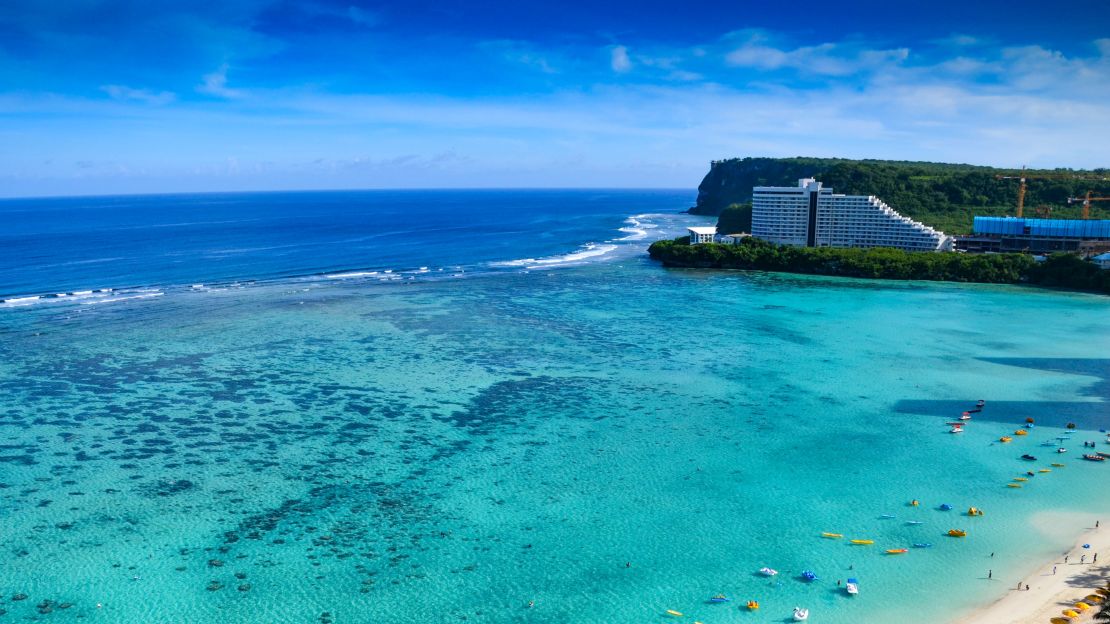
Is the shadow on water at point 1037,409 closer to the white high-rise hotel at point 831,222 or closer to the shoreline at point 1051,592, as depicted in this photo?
the shoreline at point 1051,592

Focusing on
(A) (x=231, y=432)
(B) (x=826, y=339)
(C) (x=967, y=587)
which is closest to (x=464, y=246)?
(B) (x=826, y=339)

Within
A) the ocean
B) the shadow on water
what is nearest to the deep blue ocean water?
the ocean

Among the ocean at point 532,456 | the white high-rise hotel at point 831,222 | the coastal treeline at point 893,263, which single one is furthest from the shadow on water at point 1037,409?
the white high-rise hotel at point 831,222

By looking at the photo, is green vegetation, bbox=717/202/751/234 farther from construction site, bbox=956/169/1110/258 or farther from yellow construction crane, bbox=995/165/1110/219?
yellow construction crane, bbox=995/165/1110/219

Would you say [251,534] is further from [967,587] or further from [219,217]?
[219,217]

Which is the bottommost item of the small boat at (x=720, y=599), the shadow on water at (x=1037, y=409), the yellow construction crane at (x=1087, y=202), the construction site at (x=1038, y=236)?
the small boat at (x=720, y=599)

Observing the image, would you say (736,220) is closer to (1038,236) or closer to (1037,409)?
(1038,236)
